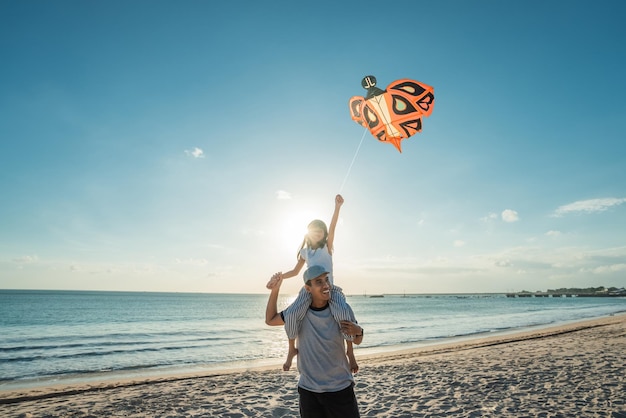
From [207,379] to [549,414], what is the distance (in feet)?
24.8

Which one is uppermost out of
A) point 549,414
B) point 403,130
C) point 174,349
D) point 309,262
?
point 403,130

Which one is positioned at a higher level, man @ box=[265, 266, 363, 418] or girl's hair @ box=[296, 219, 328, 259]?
girl's hair @ box=[296, 219, 328, 259]

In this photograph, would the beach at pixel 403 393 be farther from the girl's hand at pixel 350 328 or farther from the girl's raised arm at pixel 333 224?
the girl's hand at pixel 350 328

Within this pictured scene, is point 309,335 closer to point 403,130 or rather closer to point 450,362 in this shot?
point 403,130

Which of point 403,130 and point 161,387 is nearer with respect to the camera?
point 403,130

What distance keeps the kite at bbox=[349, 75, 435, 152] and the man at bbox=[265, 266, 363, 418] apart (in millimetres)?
3457

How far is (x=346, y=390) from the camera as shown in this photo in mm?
2609

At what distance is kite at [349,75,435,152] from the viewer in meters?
5.31

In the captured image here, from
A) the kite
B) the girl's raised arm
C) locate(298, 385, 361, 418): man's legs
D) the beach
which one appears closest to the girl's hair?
the girl's raised arm

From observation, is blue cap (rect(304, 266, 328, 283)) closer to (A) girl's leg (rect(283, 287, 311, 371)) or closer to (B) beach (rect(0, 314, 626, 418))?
(A) girl's leg (rect(283, 287, 311, 371))

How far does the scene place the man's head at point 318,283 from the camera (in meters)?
2.59

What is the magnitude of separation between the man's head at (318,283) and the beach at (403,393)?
15.6 ft

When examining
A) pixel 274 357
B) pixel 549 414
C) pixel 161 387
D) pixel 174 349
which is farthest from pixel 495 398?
pixel 174 349

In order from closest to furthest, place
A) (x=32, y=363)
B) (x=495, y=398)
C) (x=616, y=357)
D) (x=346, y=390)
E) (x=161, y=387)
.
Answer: (x=346, y=390)
(x=495, y=398)
(x=161, y=387)
(x=616, y=357)
(x=32, y=363)
